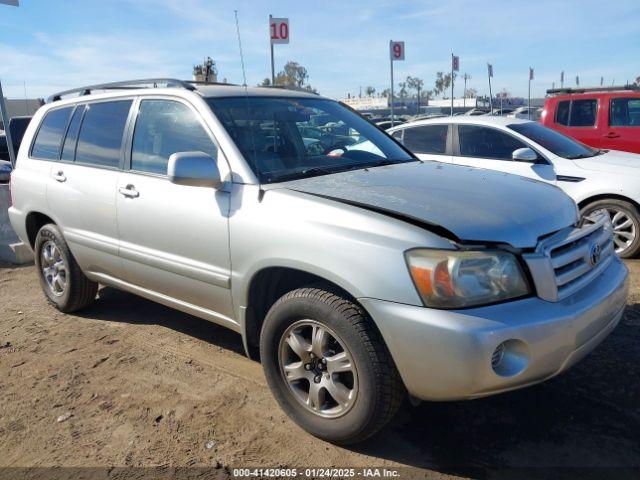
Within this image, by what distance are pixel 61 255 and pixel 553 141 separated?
17.5ft

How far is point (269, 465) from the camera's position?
2.61 meters

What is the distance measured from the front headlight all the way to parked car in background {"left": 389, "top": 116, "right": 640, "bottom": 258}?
373 centimetres

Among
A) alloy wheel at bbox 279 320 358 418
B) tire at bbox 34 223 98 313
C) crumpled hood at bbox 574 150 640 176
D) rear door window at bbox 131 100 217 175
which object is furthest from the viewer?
crumpled hood at bbox 574 150 640 176

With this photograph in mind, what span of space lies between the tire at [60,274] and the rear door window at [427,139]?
422cm

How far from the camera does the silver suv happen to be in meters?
2.30

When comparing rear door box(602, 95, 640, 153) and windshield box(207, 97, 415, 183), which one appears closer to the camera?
windshield box(207, 97, 415, 183)

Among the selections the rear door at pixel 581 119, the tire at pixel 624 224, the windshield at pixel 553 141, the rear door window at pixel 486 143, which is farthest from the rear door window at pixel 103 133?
the rear door at pixel 581 119

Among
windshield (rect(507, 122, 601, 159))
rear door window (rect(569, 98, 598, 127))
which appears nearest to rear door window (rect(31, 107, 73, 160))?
windshield (rect(507, 122, 601, 159))

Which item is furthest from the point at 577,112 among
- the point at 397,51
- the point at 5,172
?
the point at 5,172

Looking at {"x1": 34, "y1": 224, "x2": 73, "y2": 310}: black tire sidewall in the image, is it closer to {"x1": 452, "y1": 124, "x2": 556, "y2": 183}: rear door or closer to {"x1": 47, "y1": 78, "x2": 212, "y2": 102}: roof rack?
{"x1": 47, "y1": 78, "x2": 212, "y2": 102}: roof rack

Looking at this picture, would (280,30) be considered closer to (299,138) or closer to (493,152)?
(493,152)

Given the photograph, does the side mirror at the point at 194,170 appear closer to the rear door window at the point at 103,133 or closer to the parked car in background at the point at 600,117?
the rear door window at the point at 103,133

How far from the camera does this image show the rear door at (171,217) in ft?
10.2

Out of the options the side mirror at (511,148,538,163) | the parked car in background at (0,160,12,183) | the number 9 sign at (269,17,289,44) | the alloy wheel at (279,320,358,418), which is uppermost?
the number 9 sign at (269,17,289,44)
